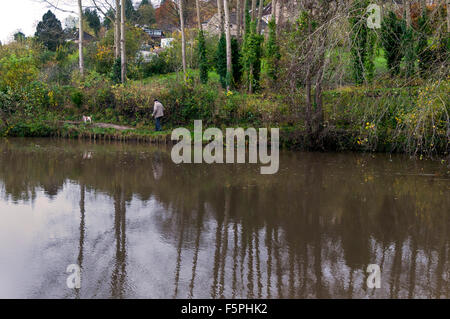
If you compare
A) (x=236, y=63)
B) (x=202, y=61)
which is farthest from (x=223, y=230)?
(x=202, y=61)

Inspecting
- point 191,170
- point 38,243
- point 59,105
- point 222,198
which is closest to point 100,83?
point 59,105

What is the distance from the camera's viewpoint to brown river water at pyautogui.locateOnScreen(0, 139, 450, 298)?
5.67m

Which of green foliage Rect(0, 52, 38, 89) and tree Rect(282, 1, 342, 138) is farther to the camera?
green foliage Rect(0, 52, 38, 89)

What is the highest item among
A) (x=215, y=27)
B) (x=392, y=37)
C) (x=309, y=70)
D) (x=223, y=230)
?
(x=215, y=27)

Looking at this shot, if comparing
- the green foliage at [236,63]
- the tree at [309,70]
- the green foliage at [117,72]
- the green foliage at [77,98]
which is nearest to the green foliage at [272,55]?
the green foliage at [236,63]

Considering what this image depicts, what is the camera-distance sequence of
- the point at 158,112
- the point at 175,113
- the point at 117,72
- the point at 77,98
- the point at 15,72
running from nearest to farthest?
the point at 158,112
the point at 175,113
the point at 15,72
the point at 77,98
the point at 117,72

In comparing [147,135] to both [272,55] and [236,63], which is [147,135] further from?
[272,55]

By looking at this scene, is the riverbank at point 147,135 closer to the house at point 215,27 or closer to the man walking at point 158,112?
the man walking at point 158,112

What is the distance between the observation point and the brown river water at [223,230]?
5.67 metres

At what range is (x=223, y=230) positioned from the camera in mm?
7840

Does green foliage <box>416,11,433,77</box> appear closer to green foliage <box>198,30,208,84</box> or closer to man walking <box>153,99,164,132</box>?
man walking <box>153,99,164,132</box>

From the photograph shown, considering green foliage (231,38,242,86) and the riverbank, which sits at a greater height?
green foliage (231,38,242,86)

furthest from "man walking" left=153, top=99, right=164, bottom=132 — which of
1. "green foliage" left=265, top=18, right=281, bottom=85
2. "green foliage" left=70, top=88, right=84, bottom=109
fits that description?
"green foliage" left=265, top=18, right=281, bottom=85

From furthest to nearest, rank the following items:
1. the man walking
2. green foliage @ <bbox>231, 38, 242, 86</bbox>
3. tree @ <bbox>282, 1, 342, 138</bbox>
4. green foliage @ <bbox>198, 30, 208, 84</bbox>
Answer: green foliage @ <bbox>198, 30, 208, 84</bbox> → green foliage @ <bbox>231, 38, 242, 86</bbox> → the man walking → tree @ <bbox>282, 1, 342, 138</bbox>
